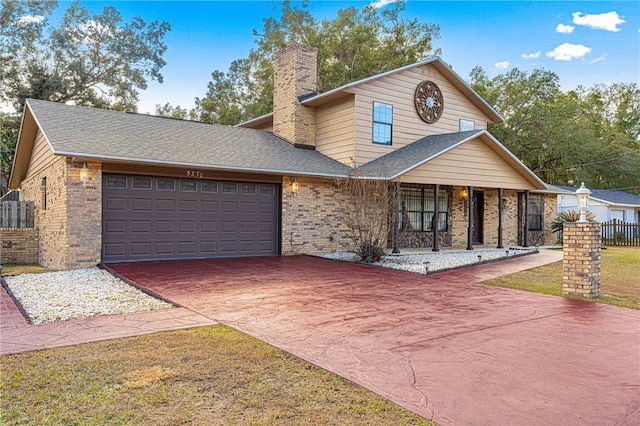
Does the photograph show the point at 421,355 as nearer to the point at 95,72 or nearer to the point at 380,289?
the point at 380,289

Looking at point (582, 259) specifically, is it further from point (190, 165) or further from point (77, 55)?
point (77, 55)

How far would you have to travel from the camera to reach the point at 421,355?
4215 millimetres

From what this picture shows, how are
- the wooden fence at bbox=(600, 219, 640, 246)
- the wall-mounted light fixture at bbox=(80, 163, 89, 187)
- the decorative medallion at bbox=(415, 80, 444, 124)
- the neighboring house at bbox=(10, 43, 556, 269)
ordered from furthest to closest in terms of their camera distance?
the wooden fence at bbox=(600, 219, 640, 246), the decorative medallion at bbox=(415, 80, 444, 124), the neighboring house at bbox=(10, 43, 556, 269), the wall-mounted light fixture at bbox=(80, 163, 89, 187)

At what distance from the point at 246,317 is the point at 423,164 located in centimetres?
929

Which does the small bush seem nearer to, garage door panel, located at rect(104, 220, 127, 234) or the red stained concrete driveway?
the red stained concrete driveway

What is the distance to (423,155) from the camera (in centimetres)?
1366

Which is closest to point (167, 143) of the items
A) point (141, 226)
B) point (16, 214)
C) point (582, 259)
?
point (141, 226)

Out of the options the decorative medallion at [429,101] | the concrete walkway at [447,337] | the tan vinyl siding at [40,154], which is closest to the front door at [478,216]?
the decorative medallion at [429,101]

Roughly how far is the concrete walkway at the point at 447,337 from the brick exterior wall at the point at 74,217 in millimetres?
1937

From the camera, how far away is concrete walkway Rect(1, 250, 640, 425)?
3.18 m

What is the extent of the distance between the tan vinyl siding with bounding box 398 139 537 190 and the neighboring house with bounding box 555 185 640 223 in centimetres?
1209

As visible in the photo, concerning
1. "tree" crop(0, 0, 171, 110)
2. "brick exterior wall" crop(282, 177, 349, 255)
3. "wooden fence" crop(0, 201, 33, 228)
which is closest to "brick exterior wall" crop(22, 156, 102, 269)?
"wooden fence" crop(0, 201, 33, 228)

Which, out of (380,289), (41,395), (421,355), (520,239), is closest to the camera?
(41,395)

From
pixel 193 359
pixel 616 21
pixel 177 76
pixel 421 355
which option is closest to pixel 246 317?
pixel 193 359
